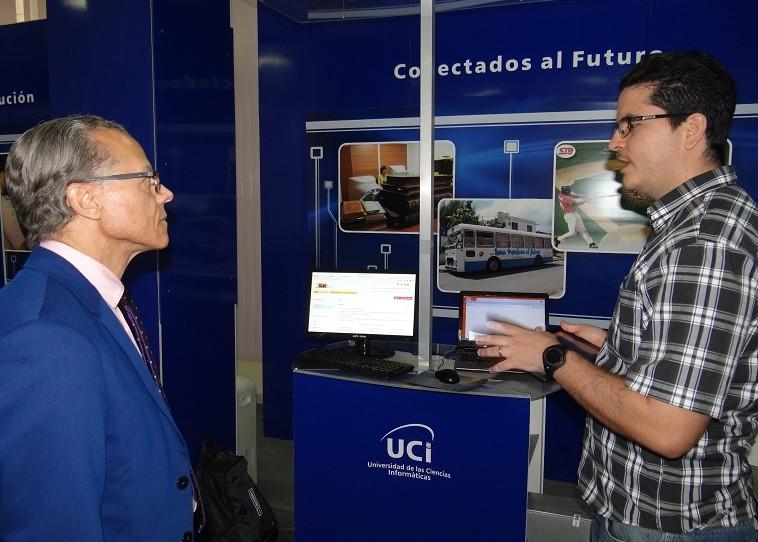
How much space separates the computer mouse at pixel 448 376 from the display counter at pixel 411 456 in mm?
32

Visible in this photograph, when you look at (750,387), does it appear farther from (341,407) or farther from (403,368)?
(341,407)

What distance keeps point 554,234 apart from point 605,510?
2422 mm

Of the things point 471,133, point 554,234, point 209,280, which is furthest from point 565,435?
point 209,280

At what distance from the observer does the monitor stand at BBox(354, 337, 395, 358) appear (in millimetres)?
2477

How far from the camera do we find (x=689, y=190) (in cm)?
133

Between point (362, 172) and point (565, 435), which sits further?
point (362, 172)

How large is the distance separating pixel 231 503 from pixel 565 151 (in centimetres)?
265

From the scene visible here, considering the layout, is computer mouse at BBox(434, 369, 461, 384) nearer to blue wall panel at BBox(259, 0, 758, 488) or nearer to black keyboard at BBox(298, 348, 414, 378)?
black keyboard at BBox(298, 348, 414, 378)

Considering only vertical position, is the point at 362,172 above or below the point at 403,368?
above

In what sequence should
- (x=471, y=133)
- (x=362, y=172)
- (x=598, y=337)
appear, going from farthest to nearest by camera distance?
1. (x=362, y=172)
2. (x=471, y=133)
3. (x=598, y=337)

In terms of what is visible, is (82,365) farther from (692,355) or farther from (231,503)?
(231,503)

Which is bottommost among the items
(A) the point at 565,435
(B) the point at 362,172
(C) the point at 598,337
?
(A) the point at 565,435

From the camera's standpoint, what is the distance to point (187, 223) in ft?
9.17

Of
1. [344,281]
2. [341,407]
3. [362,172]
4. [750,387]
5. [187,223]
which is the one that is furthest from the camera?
[362,172]
